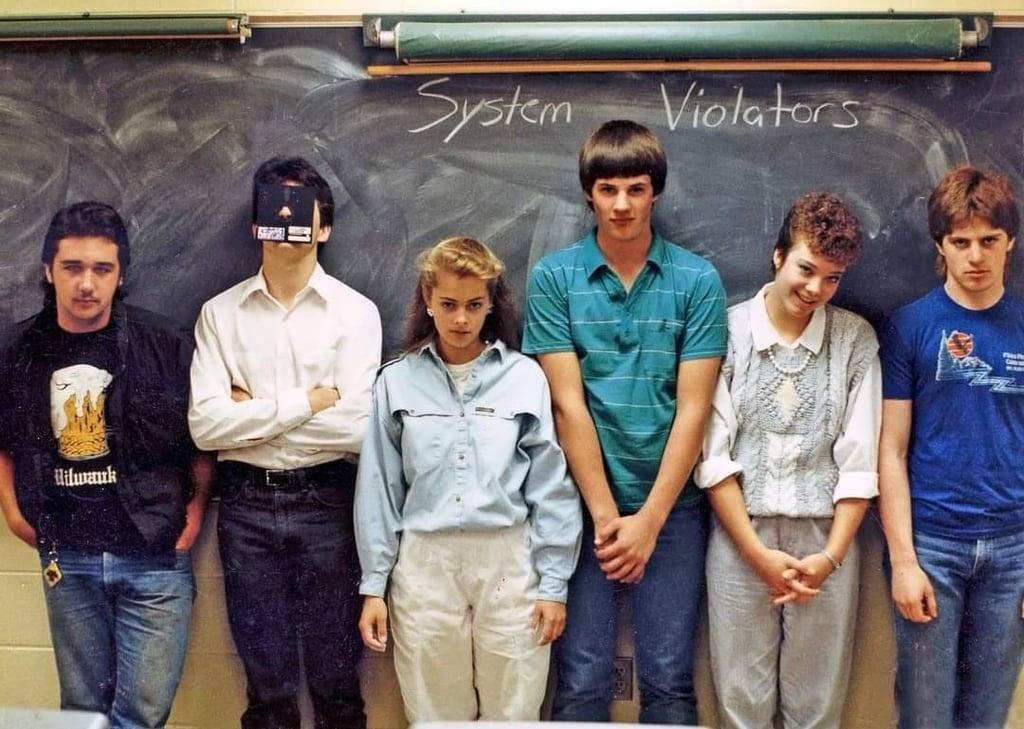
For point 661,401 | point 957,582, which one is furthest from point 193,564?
point 957,582

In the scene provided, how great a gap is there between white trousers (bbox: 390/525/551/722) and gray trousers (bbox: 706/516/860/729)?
0.42 metres

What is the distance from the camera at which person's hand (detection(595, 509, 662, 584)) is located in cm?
220

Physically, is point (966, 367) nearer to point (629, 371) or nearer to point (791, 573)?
point (791, 573)

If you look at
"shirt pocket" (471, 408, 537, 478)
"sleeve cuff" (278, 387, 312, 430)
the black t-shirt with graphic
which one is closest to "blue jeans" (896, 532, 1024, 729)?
"shirt pocket" (471, 408, 537, 478)

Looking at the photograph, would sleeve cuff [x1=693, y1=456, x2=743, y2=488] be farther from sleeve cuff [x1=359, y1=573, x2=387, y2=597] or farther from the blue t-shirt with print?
sleeve cuff [x1=359, y1=573, x2=387, y2=597]

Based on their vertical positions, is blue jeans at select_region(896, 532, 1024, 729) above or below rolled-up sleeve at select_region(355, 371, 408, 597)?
below

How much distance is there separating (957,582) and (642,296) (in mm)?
968

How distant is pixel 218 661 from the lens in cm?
237

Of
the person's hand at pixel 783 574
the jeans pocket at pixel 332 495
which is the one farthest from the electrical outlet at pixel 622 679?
the jeans pocket at pixel 332 495

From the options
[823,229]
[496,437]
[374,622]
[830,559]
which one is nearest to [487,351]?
[496,437]

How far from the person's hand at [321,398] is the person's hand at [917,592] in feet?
4.41

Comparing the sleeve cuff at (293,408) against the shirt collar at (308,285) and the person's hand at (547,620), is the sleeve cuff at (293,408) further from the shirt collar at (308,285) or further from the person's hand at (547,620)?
the person's hand at (547,620)

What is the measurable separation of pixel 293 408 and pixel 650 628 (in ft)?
3.17

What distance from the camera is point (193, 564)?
2.34 meters
